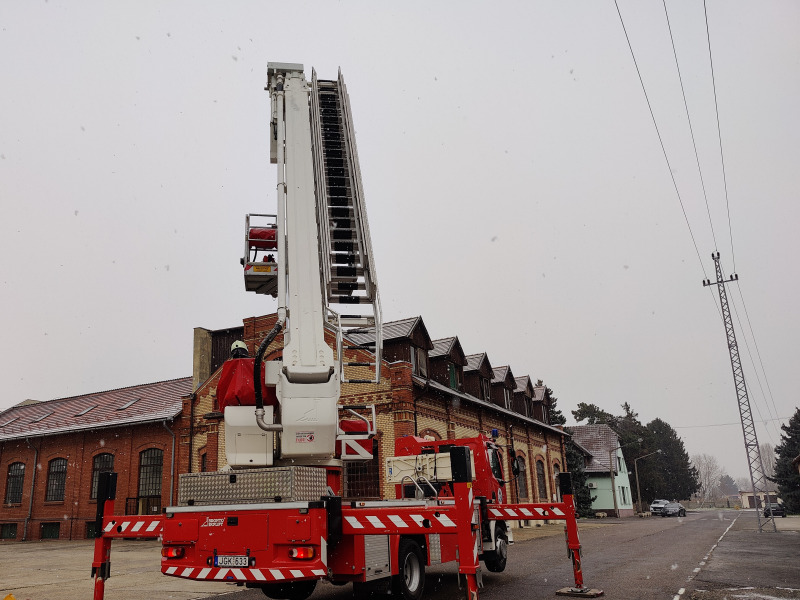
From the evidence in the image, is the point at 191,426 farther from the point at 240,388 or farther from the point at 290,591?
the point at 240,388

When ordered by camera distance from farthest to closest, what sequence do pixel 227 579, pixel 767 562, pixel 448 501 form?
pixel 767 562 → pixel 448 501 → pixel 227 579

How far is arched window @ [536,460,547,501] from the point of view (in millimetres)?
35344

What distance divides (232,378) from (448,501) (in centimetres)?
397

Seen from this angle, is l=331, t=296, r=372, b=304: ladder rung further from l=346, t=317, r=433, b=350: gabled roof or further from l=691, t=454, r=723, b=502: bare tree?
l=691, t=454, r=723, b=502: bare tree

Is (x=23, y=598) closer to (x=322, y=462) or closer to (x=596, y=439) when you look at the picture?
(x=322, y=462)

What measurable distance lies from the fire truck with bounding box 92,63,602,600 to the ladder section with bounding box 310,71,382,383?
0.06 ft

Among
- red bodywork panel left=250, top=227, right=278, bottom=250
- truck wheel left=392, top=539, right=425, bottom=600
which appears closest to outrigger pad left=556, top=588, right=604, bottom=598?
truck wheel left=392, top=539, right=425, bottom=600

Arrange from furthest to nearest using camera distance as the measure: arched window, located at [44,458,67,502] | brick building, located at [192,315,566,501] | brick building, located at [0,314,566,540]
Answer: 1. arched window, located at [44,458,67,502]
2. brick building, located at [0,314,566,540]
3. brick building, located at [192,315,566,501]

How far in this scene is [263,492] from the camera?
6.46m

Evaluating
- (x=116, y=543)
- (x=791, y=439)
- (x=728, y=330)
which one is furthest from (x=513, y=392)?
(x=791, y=439)

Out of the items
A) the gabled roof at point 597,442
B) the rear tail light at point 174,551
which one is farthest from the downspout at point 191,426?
the gabled roof at point 597,442

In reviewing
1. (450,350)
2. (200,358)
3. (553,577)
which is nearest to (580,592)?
(553,577)

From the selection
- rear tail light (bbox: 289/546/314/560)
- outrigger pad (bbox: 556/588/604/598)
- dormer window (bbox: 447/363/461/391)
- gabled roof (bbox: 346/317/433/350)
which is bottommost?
outrigger pad (bbox: 556/588/604/598)

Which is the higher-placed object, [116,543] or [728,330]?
[728,330]
